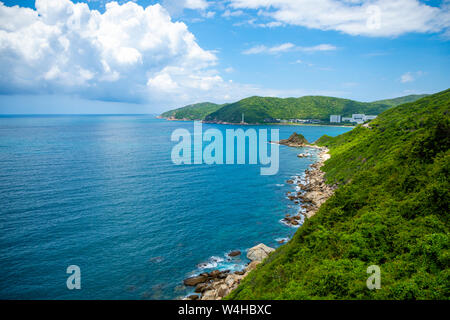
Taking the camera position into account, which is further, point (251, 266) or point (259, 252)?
point (259, 252)

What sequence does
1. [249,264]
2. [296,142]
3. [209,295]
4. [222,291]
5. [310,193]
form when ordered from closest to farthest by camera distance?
[222,291]
[209,295]
[249,264]
[310,193]
[296,142]

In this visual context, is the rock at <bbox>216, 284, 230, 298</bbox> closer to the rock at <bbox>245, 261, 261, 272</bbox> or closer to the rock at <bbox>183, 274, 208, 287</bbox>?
the rock at <bbox>183, 274, 208, 287</bbox>

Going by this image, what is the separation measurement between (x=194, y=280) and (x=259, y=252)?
34.9ft

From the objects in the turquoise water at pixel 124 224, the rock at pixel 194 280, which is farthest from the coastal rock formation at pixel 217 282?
the turquoise water at pixel 124 224

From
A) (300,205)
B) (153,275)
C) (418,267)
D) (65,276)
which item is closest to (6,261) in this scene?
(65,276)

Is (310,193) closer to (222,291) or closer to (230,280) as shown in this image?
(230,280)

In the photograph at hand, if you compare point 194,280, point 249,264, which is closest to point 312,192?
point 249,264

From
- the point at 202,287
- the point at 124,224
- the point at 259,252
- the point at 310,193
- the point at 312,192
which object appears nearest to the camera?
the point at 202,287

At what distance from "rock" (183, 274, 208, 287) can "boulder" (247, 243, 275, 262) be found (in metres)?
7.92

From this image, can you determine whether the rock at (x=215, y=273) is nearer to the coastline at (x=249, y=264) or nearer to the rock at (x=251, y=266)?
the coastline at (x=249, y=264)

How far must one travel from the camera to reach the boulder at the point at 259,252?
121ft

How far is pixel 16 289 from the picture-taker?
30219 millimetres

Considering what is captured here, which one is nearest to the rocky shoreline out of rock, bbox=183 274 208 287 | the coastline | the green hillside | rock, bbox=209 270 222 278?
the coastline

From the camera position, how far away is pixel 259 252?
37.7 meters
